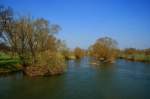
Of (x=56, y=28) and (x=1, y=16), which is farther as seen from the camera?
(x=56, y=28)

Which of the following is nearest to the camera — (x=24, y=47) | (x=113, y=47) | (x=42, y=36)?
(x=24, y=47)

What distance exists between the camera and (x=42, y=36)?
3825 cm

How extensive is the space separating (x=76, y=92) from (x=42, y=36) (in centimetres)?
2197

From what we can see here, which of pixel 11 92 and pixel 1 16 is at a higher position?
pixel 1 16

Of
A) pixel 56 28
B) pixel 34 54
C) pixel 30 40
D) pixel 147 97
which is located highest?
pixel 56 28

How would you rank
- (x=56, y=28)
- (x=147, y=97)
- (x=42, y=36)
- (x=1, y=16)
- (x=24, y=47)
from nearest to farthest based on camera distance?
(x=147, y=97) < (x=1, y=16) < (x=24, y=47) < (x=42, y=36) < (x=56, y=28)

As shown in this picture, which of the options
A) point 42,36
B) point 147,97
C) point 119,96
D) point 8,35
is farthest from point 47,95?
point 42,36

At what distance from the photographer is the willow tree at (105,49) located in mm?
65344

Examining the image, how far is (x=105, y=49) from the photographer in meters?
67.1

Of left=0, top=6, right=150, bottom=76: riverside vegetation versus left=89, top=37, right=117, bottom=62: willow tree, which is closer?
left=0, top=6, right=150, bottom=76: riverside vegetation

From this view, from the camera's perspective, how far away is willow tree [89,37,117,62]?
6534 centimetres

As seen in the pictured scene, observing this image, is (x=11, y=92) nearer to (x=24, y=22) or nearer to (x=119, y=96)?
(x=119, y=96)

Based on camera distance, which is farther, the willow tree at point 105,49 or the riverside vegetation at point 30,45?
the willow tree at point 105,49

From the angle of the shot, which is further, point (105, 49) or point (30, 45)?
point (105, 49)
